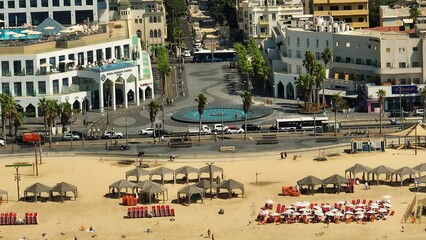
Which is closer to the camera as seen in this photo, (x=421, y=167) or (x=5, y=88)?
(x=421, y=167)

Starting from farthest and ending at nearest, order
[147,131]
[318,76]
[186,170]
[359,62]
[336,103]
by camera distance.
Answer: [359,62], [318,76], [336,103], [147,131], [186,170]

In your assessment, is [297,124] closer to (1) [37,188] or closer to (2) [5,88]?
(2) [5,88]

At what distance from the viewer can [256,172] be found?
131875mm

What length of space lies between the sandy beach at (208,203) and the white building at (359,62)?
24.1 meters

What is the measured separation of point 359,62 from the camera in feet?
553

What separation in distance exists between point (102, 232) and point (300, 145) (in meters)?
38.0

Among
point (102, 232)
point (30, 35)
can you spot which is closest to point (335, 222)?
point (102, 232)

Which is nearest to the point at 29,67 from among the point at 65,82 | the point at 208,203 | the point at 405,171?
the point at 65,82

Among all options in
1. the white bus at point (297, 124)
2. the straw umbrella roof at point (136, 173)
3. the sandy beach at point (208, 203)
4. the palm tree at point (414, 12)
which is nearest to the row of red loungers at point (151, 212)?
the sandy beach at point (208, 203)

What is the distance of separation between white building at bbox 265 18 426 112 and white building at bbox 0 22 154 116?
19.9m

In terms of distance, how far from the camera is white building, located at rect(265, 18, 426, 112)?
163 meters

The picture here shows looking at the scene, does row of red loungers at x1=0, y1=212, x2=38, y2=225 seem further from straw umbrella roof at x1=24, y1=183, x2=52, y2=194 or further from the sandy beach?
straw umbrella roof at x1=24, y1=183, x2=52, y2=194

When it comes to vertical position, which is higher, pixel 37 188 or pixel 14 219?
pixel 37 188

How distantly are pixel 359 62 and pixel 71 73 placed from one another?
125 ft
